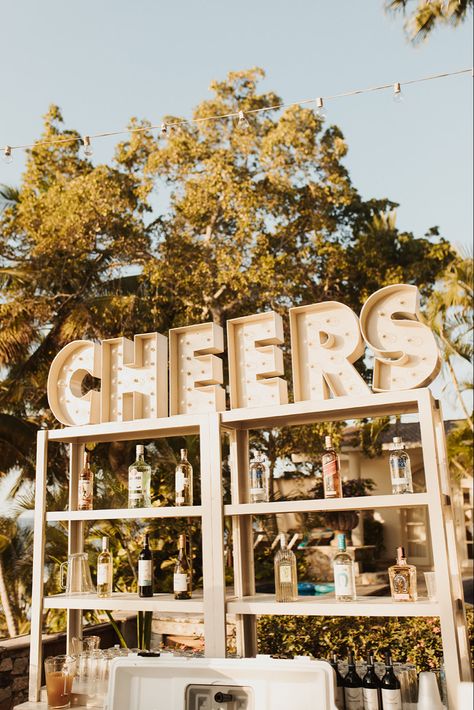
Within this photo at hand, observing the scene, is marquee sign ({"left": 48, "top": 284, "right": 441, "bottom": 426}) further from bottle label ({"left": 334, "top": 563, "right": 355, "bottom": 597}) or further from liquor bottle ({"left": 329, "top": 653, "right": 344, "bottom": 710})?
liquor bottle ({"left": 329, "top": 653, "right": 344, "bottom": 710})

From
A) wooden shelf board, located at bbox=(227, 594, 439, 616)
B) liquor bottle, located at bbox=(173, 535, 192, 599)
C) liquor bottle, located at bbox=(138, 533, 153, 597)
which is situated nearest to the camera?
wooden shelf board, located at bbox=(227, 594, 439, 616)

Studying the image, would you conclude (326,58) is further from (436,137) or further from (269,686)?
(269,686)

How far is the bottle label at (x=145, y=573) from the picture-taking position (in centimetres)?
318

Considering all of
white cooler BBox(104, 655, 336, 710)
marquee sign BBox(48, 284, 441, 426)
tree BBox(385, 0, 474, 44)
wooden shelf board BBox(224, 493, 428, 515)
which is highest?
tree BBox(385, 0, 474, 44)

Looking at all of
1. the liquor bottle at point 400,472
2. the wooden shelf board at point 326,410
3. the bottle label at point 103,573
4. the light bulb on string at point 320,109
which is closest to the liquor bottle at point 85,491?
the bottle label at point 103,573

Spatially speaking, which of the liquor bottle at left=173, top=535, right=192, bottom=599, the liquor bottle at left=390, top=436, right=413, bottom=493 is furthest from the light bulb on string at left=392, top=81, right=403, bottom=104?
the liquor bottle at left=173, top=535, right=192, bottom=599

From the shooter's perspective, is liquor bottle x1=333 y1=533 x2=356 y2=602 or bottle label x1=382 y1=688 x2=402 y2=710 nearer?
bottle label x1=382 y1=688 x2=402 y2=710

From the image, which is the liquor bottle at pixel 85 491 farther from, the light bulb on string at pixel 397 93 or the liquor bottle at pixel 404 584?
the light bulb on string at pixel 397 93

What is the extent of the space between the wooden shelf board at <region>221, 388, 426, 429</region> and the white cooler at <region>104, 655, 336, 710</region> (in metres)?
1.02

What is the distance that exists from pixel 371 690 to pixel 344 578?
1.43ft

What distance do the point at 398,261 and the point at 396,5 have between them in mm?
4236

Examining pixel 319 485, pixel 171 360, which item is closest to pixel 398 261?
pixel 319 485

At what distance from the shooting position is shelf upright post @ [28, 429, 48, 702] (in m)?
3.13

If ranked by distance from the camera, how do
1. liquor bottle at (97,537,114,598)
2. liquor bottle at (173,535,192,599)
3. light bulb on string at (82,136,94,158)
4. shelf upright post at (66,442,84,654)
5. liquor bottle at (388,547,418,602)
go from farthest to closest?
1. light bulb on string at (82,136,94,158)
2. shelf upright post at (66,442,84,654)
3. liquor bottle at (97,537,114,598)
4. liquor bottle at (173,535,192,599)
5. liquor bottle at (388,547,418,602)
